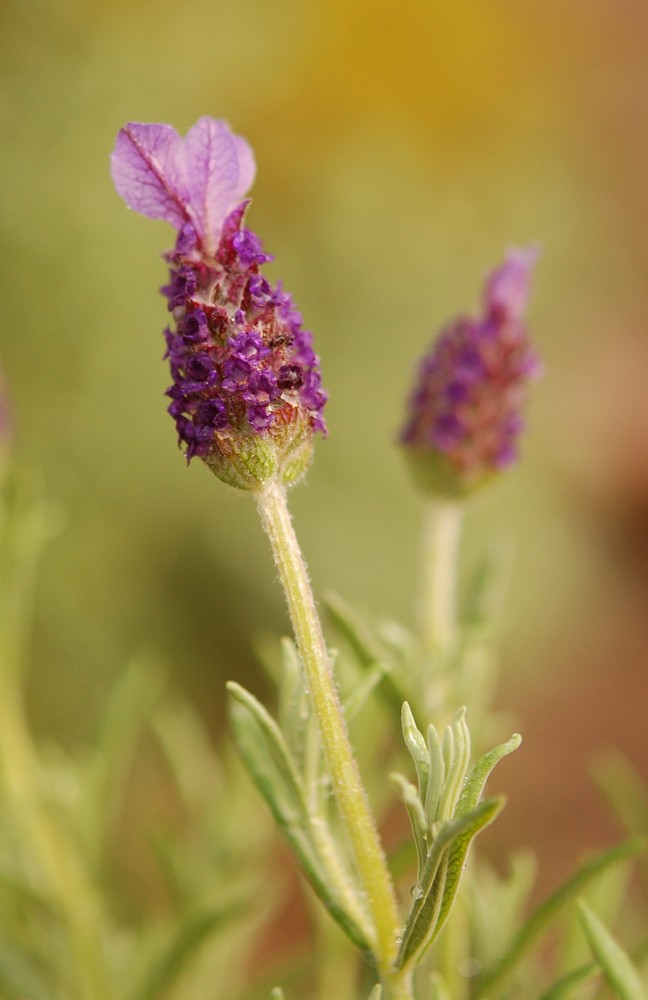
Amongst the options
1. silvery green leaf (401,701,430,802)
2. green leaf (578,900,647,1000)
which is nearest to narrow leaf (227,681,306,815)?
silvery green leaf (401,701,430,802)

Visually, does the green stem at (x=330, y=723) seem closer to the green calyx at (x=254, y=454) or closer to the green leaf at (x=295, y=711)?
the green calyx at (x=254, y=454)

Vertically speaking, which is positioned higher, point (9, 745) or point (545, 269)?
point (545, 269)

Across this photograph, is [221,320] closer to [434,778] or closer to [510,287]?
[434,778]

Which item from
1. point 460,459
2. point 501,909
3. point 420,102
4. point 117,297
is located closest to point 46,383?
point 117,297

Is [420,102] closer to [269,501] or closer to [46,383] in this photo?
[46,383]

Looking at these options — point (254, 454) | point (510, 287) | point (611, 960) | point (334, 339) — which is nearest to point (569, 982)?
point (611, 960)
